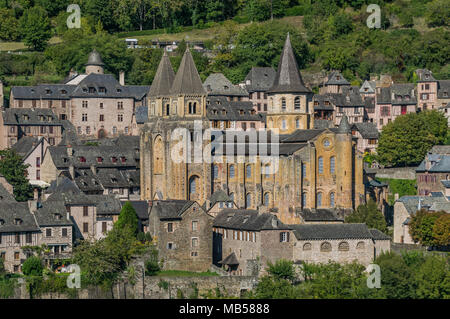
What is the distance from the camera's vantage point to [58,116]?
127m

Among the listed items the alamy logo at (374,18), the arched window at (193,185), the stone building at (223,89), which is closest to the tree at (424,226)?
the arched window at (193,185)

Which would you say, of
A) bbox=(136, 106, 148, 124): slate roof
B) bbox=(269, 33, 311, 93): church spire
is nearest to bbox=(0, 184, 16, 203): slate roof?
bbox=(269, 33, 311, 93): church spire

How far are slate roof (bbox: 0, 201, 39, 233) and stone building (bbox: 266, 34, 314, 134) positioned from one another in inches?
1012

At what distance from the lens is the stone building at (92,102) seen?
127m

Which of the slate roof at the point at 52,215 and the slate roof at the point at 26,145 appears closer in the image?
the slate roof at the point at 52,215

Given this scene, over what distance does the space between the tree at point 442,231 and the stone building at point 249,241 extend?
35.0ft

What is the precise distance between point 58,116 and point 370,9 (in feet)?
152

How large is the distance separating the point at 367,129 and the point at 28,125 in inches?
1224

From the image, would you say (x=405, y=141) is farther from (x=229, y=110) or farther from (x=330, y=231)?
(x=330, y=231)

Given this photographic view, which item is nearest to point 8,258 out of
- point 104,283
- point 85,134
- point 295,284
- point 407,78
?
point 104,283

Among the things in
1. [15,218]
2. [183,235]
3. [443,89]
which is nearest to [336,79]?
[443,89]

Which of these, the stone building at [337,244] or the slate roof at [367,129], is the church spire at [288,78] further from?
the stone building at [337,244]

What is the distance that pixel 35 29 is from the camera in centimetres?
14912

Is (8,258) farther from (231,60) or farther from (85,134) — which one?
(231,60)
